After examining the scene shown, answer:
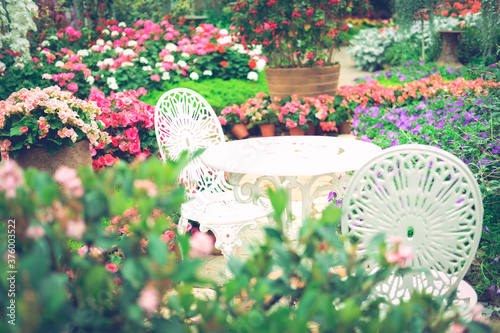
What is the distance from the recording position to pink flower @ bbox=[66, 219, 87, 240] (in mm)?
750

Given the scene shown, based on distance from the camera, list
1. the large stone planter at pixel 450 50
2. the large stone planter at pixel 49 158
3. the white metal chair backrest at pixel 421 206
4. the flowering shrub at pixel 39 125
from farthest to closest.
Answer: the large stone planter at pixel 450 50 < the large stone planter at pixel 49 158 < the flowering shrub at pixel 39 125 < the white metal chair backrest at pixel 421 206

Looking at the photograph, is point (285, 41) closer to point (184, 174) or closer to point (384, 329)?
point (184, 174)

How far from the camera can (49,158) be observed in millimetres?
3219

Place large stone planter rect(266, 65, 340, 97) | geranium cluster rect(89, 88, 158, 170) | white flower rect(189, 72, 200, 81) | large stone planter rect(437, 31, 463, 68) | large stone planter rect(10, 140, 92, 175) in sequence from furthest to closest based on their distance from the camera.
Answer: large stone planter rect(437, 31, 463, 68)
white flower rect(189, 72, 200, 81)
large stone planter rect(266, 65, 340, 97)
geranium cluster rect(89, 88, 158, 170)
large stone planter rect(10, 140, 92, 175)

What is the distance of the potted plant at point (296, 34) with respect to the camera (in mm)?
5152

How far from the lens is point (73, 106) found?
3.33 m

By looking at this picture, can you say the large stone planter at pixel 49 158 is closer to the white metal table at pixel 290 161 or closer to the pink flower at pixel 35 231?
the white metal table at pixel 290 161

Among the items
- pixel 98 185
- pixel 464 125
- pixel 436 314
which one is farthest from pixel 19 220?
pixel 464 125

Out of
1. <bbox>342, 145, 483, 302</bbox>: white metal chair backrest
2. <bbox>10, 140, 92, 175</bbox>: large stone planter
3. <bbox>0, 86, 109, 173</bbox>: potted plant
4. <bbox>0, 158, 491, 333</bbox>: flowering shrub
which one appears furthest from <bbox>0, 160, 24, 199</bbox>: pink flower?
<bbox>10, 140, 92, 175</bbox>: large stone planter

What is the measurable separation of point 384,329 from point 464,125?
247 cm

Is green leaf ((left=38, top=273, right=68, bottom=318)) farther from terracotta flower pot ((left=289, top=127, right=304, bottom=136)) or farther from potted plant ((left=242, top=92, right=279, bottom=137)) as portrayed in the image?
terracotta flower pot ((left=289, top=127, right=304, bottom=136))

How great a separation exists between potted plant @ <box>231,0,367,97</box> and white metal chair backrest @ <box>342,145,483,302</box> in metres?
3.94

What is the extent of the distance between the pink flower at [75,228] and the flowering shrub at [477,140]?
1.92 m

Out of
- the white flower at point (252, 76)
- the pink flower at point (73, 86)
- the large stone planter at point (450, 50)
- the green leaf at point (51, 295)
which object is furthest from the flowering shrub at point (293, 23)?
the green leaf at point (51, 295)
